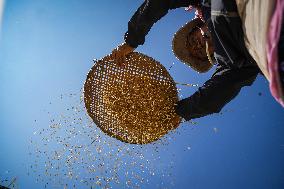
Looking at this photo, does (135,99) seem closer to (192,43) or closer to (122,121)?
(122,121)

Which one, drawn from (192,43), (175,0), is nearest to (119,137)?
(192,43)

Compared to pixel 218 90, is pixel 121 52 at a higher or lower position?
higher

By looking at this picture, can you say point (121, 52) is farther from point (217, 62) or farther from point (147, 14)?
point (217, 62)

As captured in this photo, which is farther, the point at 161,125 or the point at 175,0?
the point at 161,125

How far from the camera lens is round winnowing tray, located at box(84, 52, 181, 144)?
6.15 ft

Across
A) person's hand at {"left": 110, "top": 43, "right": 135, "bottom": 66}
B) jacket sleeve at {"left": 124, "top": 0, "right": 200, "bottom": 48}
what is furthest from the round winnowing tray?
jacket sleeve at {"left": 124, "top": 0, "right": 200, "bottom": 48}

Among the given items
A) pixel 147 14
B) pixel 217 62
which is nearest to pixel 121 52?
pixel 147 14

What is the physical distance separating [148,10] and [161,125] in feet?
2.09

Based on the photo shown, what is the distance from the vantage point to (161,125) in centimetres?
186

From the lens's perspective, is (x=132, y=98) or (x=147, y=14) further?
(x=132, y=98)

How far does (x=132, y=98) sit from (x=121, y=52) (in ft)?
0.97

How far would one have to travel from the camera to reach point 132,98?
1.93 m

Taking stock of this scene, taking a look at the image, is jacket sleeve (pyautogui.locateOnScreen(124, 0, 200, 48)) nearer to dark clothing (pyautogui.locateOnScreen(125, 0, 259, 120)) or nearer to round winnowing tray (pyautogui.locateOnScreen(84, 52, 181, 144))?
dark clothing (pyautogui.locateOnScreen(125, 0, 259, 120))

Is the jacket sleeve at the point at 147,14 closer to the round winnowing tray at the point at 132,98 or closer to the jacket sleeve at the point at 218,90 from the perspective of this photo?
the round winnowing tray at the point at 132,98
